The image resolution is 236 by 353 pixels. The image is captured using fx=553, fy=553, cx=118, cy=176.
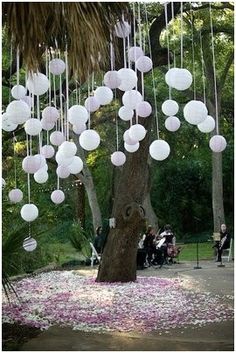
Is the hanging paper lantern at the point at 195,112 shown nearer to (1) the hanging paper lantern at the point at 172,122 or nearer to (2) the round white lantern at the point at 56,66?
(1) the hanging paper lantern at the point at 172,122

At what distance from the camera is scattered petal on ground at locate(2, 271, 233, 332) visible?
631 centimetres

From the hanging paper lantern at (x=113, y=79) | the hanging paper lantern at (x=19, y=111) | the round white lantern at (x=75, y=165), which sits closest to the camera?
the hanging paper lantern at (x=19, y=111)

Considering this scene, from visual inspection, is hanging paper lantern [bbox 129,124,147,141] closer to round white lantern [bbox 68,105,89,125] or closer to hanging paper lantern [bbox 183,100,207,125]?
round white lantern [bbox 68,105,89,125]

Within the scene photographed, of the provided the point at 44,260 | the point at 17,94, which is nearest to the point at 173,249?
the point at 44,260

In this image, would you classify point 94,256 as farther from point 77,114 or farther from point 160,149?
point 77,114

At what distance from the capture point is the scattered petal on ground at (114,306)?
6.31 metres

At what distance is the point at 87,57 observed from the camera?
4059mm

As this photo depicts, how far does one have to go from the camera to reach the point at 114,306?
23.8ft

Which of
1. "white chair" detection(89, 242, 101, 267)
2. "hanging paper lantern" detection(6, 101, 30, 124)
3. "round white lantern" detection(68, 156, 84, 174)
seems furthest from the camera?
"white chair" detection(89, 242, 101, 267)

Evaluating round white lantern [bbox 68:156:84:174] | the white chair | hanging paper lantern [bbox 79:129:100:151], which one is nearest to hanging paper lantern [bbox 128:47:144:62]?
hanging paper lantern [bbox 79:129:100:151]

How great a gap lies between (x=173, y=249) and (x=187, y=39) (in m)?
5.03

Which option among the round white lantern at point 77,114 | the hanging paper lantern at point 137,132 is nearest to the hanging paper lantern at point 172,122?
the hanging paper lantern at point 137,132

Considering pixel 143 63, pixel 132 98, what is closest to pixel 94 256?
pixel 132 98

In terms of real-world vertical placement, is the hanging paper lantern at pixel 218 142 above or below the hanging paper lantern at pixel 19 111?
below
